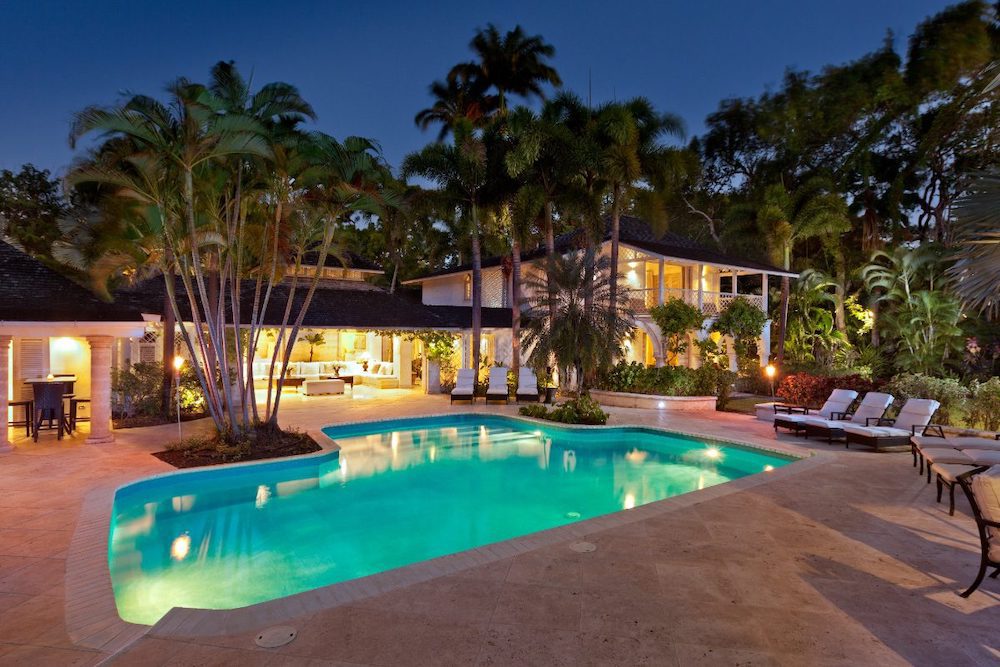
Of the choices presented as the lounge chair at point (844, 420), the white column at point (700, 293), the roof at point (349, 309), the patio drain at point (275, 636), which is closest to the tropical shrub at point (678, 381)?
the white column at point (700, 293)

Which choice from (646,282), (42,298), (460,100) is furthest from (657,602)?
(460,100)

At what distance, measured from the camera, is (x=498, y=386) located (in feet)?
61.0

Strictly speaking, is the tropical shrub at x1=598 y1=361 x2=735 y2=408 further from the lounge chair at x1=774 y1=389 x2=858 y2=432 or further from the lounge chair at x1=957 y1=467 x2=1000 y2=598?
the lounge chair at x1=957 y1=467 x2=1000 y2=598

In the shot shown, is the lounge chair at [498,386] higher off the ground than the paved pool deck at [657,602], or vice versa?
the lounge chair at [498,386]

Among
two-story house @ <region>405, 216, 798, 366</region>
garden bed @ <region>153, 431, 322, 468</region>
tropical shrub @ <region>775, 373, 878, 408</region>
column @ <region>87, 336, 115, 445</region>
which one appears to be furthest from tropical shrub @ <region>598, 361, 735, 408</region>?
column @ <region>87, 336, 115, 445</region>

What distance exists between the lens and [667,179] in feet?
65.4

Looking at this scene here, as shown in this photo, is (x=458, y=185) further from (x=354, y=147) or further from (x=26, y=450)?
(x=26, y=450)

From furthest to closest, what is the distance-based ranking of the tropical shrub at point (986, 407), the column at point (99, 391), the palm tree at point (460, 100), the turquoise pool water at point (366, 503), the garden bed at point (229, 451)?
the palm tree at point (460, 100) → the tropical shrub at point (986, 407) → the column at point (99, 391) → the garden bed at point (229, 451) → the turquoise pool water at point (366, 503)

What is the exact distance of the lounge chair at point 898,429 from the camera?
420 inches

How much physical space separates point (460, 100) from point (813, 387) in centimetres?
2044

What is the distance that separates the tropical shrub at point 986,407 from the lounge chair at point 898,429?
237 centimetres

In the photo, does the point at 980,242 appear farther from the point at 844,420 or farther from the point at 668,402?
the point at 668,402

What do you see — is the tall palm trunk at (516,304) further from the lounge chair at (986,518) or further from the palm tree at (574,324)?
the lounge chair at (986,518)

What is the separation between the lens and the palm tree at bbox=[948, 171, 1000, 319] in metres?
5.40
